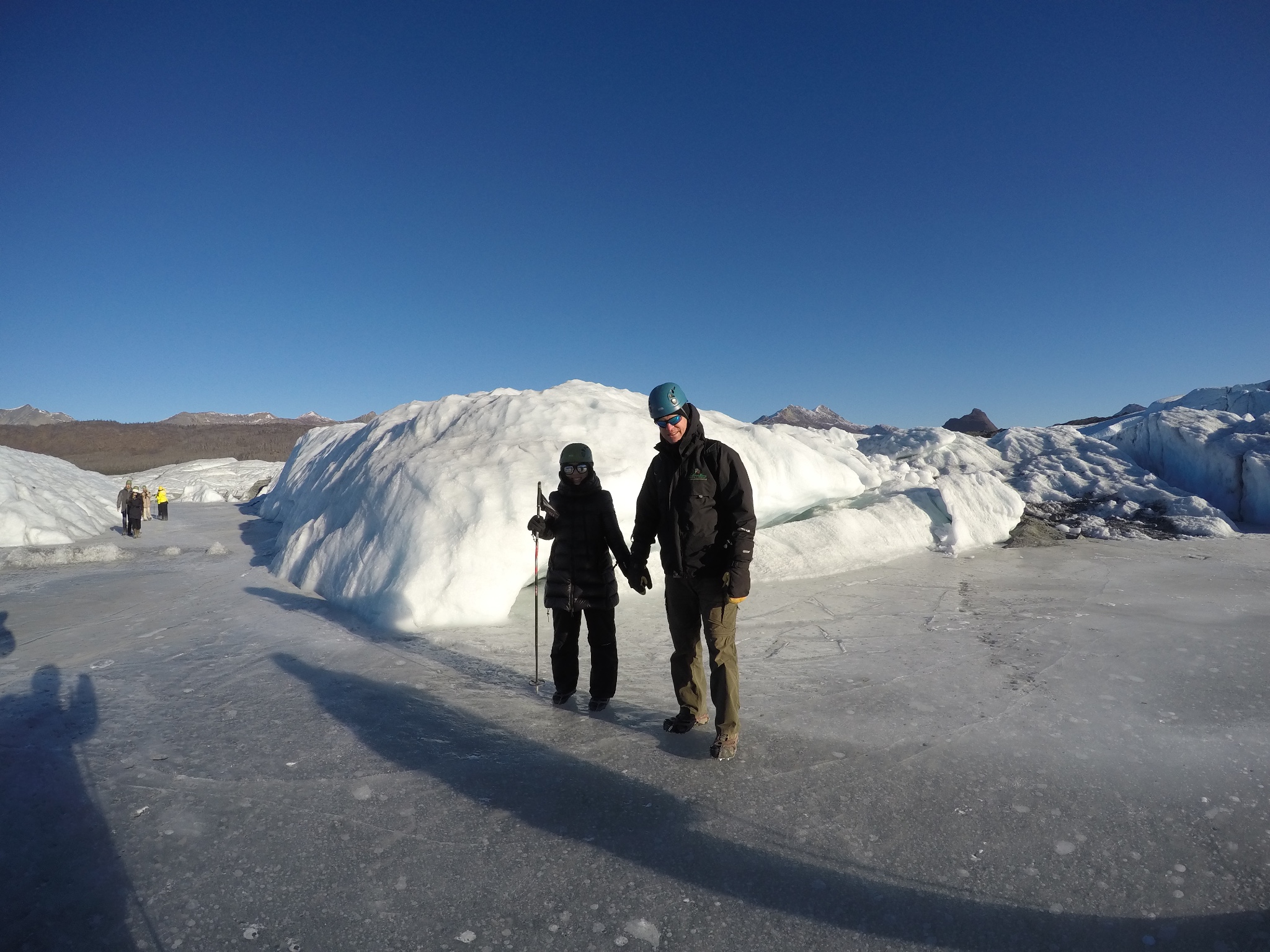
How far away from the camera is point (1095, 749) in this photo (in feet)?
10.6

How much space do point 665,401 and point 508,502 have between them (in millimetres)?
3680

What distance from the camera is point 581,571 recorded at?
3.95 metres

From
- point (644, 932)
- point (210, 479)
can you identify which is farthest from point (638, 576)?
point (210, 479)

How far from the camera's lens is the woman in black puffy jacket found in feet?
12.8

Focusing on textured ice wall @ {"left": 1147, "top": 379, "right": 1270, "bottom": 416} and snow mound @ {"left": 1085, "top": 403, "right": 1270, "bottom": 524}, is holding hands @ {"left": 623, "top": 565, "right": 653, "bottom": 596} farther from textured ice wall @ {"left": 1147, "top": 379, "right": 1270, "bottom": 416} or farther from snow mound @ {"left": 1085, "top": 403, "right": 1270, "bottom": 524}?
textured ice wall @ {"left": 1147, "top": 379, "right": 1270, "bottom": 416}

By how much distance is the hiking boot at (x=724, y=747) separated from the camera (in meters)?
3.19

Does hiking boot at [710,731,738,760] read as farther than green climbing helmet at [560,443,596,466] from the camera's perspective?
No

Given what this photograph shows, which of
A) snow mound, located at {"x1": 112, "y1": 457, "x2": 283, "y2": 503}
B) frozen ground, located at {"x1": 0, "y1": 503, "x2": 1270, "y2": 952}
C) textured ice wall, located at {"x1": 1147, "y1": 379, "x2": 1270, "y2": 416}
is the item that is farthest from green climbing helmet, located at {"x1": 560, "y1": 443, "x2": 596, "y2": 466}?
snow mound, located at {"x1": 112, "y1": 457, "x2": 283, "y2": 503}

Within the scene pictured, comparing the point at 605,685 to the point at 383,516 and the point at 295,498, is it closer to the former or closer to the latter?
the point at 383,516

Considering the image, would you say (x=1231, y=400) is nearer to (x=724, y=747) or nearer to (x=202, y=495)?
(x=724, y=747)

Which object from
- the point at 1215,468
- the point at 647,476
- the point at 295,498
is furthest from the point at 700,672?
the point at 1215,468

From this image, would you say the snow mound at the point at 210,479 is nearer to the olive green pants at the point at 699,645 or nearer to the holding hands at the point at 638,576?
the holding hands at the point at 638,576

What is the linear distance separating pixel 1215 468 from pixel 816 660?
617 inches

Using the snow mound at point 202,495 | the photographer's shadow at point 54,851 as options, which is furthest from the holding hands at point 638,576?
the snow mound at point 202,495
